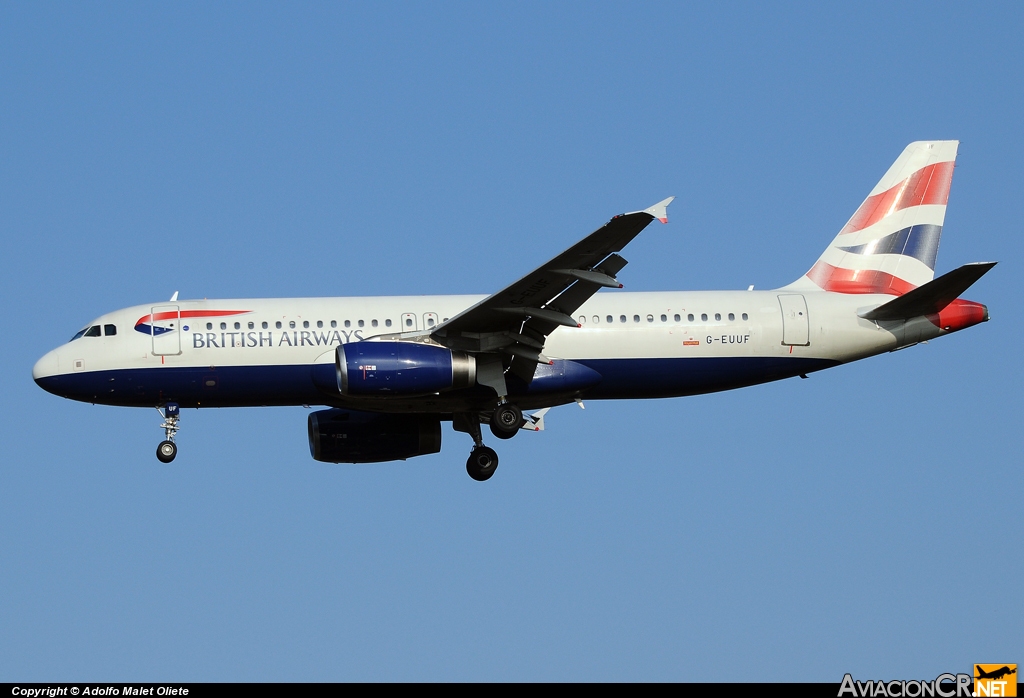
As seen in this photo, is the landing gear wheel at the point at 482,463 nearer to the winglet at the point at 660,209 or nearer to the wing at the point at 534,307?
the wing at the point at 534,307

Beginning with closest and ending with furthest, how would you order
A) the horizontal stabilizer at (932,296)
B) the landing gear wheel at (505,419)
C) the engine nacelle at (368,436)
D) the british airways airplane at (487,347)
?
the horizontal stabilizer at (932,296)
the british airways airplane at (487,347)
the landing gear wheel at (505,419)
the engine nacelle at (368,436)

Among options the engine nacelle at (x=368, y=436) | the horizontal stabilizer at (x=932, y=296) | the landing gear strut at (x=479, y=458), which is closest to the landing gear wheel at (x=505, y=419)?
the landing gear strut at (x=479, y=458)

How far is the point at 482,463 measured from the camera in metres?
36.8

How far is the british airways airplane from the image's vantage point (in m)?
33.4

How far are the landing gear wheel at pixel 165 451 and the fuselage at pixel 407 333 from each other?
1.01 meters

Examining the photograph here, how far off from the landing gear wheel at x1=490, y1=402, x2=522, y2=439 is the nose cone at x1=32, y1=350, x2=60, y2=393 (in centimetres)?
1042

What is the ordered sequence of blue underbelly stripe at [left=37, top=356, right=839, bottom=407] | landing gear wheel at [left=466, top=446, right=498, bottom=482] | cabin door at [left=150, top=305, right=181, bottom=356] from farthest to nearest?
1. landing gear wheel at [left=466, top=446, right=498, bottom=482]
2. cabin door at [left=150, top=305, right=181, bottom=356]
3. blue underbelly stripe at [left=37, top=356, right=839, bottom=407]

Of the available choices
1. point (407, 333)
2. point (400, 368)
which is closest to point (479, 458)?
point (407, 333)

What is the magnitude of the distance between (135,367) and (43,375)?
229cm

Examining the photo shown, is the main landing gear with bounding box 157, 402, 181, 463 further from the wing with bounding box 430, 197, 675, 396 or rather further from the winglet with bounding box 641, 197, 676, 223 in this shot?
the winglet with bounding box 641, 197, 676, 223

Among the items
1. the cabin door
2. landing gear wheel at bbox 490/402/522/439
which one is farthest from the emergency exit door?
the cabin door

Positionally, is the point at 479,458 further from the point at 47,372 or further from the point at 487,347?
the point at 47,372

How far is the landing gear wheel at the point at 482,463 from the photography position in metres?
36.8

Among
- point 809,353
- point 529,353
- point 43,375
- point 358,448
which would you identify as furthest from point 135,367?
point 809,353
